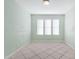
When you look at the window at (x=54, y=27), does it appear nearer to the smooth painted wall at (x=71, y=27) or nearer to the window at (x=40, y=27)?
the window at (x=40, y=27)

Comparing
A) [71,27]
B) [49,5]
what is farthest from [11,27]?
[71,27]

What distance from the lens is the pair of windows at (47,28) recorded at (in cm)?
999

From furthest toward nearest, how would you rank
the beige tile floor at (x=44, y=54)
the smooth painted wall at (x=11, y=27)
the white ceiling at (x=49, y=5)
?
the white ceiling at (x=49, y=5)
the beige tile floor at (x=44, y=54)
the smooth painted wall at (x=11, y=27)

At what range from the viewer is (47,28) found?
10062 millimetres

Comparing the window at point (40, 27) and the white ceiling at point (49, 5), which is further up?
the white ceiling at point (49, 5)

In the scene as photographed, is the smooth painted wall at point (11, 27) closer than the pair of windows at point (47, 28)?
Yes

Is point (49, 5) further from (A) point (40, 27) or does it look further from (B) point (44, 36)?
(B) point (44, 36)

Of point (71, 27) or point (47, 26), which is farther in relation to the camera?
point (47, 26)

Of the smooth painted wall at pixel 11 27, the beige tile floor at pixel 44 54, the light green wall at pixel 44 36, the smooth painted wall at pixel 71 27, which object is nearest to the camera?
the smooth painted wall at pixel 11 27

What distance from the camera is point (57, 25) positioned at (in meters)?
10.0

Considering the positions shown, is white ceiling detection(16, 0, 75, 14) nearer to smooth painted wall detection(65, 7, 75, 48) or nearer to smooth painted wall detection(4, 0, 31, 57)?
smooth painted wall detection(65, 7, 75, 48)

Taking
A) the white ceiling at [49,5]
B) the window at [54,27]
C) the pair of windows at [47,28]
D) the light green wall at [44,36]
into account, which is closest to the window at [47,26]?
the pair of windows at [47,28]

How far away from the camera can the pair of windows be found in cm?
999
